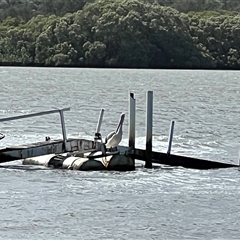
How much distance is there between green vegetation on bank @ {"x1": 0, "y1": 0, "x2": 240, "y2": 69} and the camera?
531 feet

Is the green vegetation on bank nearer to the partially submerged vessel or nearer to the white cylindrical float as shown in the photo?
the partially submerged vessel

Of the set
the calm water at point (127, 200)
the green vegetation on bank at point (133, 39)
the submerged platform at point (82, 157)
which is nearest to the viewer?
the calm water at point (127, 200)

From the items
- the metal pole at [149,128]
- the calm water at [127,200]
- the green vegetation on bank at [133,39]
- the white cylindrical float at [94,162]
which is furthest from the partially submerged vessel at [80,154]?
the green vegetation on bank at [133,39]

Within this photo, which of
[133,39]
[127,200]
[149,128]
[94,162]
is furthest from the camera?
[133,39]

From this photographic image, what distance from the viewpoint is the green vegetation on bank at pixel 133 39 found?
162 meters

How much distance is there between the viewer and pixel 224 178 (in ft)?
A: 92.1

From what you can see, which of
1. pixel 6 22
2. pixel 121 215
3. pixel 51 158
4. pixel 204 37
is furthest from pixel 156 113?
pixel 6 22

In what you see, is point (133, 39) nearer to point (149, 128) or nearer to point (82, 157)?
point (82, 157)

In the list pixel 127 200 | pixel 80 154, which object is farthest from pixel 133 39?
pixel 127 200

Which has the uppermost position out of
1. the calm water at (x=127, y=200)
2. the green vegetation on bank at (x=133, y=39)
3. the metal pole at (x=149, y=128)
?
the metal pole at (x=149, y=128)

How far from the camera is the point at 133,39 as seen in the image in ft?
531

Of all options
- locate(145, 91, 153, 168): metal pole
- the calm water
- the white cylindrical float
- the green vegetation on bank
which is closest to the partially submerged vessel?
the white cylindrical float

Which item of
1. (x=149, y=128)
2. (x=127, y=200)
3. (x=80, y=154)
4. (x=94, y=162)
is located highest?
(x=149, y=128)

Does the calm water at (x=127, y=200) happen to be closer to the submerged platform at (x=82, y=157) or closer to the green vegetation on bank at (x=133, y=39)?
the submerged platform at (x=82, y=157)
